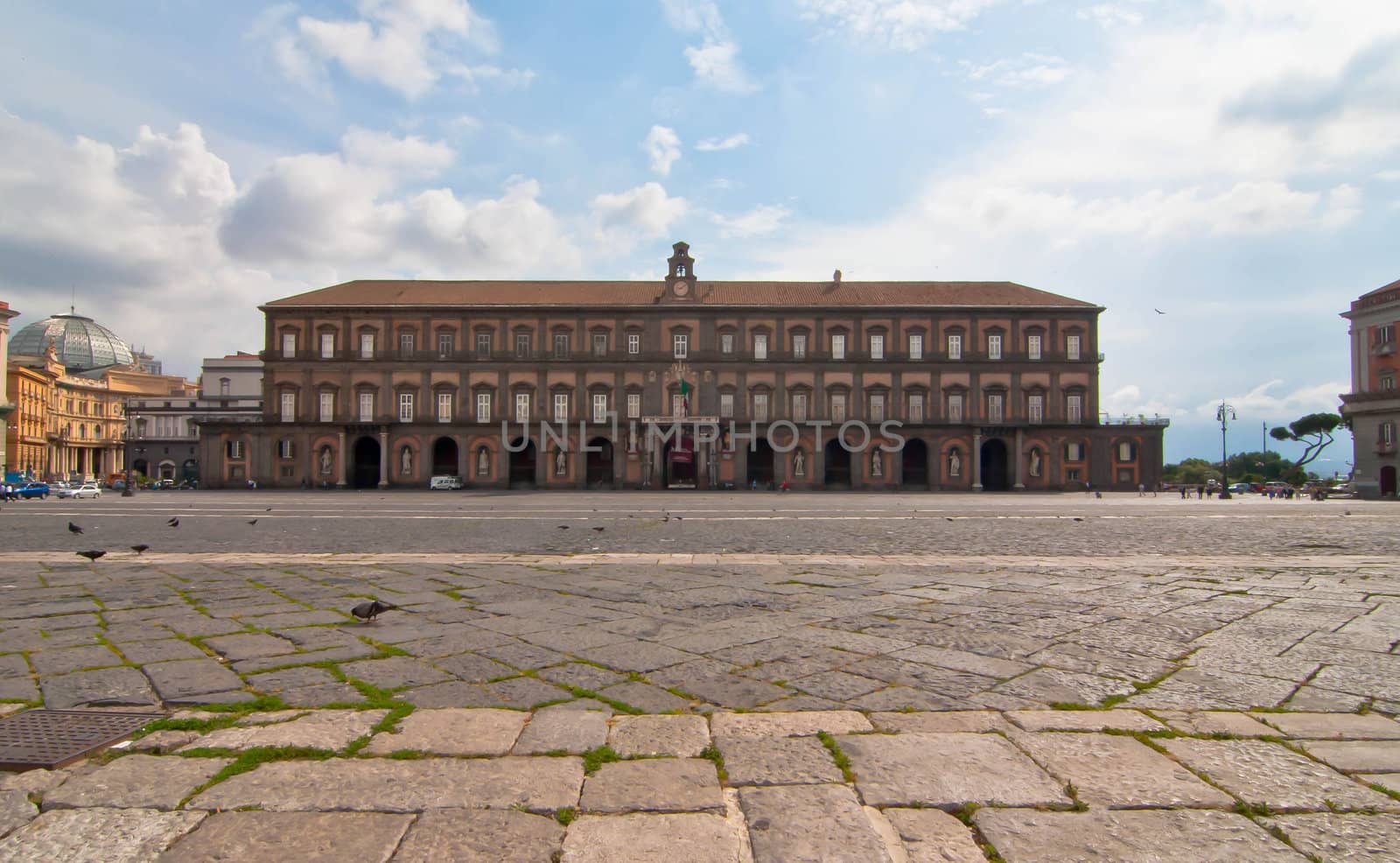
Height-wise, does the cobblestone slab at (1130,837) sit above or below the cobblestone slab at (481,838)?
below

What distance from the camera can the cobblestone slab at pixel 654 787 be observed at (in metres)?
2.11

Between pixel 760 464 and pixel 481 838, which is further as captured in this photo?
pixel 760 464

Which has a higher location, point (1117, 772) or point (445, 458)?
point (445, 458)

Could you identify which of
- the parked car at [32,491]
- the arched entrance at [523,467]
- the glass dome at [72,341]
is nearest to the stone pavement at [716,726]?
the arched entrance at [523,467]

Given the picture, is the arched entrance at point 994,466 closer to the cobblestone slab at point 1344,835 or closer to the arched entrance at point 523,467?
the arched entrance at point 523,467

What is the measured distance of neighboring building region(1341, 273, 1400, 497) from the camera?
117 ft

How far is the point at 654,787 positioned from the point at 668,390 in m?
40.1

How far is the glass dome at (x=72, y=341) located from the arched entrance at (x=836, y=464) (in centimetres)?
9533

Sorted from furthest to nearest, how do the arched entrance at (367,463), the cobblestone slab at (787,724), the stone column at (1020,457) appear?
the arched entrance at (367,463), the stone column at (1020,457), the cobblestone slab at (787,724)

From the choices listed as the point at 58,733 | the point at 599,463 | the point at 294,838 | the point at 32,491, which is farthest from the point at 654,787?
the point at 32,491

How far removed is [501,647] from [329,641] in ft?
3.10

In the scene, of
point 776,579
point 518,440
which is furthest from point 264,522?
point 518,440

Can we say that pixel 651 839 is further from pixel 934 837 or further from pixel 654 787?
pixel 934 837

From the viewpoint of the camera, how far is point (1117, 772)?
2.36m
